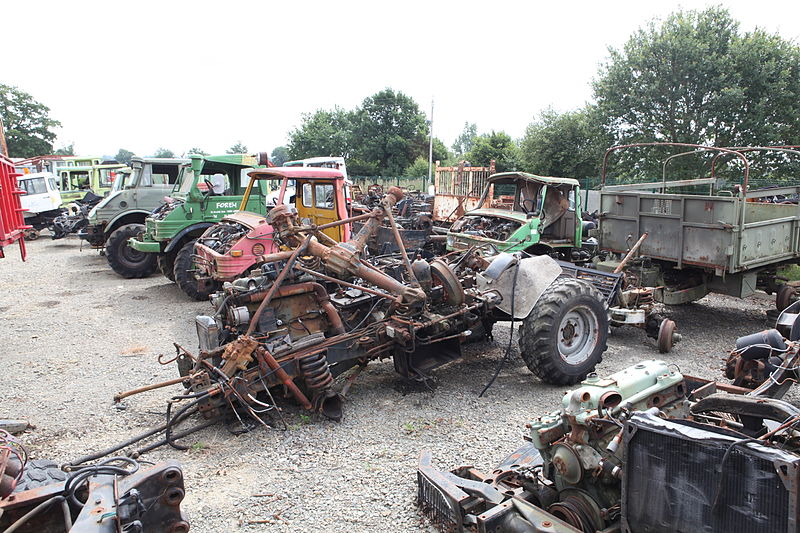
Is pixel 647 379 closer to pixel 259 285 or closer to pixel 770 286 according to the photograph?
pixel 259 285

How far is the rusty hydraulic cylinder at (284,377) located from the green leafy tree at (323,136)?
35917 mm

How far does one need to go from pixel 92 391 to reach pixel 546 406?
444cm

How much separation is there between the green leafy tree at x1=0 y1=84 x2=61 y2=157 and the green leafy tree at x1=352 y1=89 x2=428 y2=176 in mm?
25219

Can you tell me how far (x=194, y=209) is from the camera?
10.2 meters

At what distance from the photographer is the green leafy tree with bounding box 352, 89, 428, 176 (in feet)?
124

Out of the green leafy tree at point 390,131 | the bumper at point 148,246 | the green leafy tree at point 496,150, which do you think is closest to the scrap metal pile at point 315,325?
the bumper at point 148,246

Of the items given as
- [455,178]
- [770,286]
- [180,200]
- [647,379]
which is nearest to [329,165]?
[455,178]

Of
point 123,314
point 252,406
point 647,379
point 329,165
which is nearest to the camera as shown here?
point 647,379

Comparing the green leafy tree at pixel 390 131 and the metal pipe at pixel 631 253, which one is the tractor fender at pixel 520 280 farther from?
the green leafy tree at pixel 390 131

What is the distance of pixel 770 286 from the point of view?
7.75 meters

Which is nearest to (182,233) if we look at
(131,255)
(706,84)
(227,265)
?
(131,255)

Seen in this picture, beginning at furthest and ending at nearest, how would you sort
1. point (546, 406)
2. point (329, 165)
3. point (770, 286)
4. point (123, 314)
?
point (329, 165) < point (123, 314) < point (770, 286) < point (546, 406)

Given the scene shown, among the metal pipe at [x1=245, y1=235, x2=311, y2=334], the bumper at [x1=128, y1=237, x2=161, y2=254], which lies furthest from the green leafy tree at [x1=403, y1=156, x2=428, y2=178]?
the metal pipe at [x1=245, y1=235, x2=311, y2=334]

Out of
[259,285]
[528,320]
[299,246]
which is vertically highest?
[299,246]
